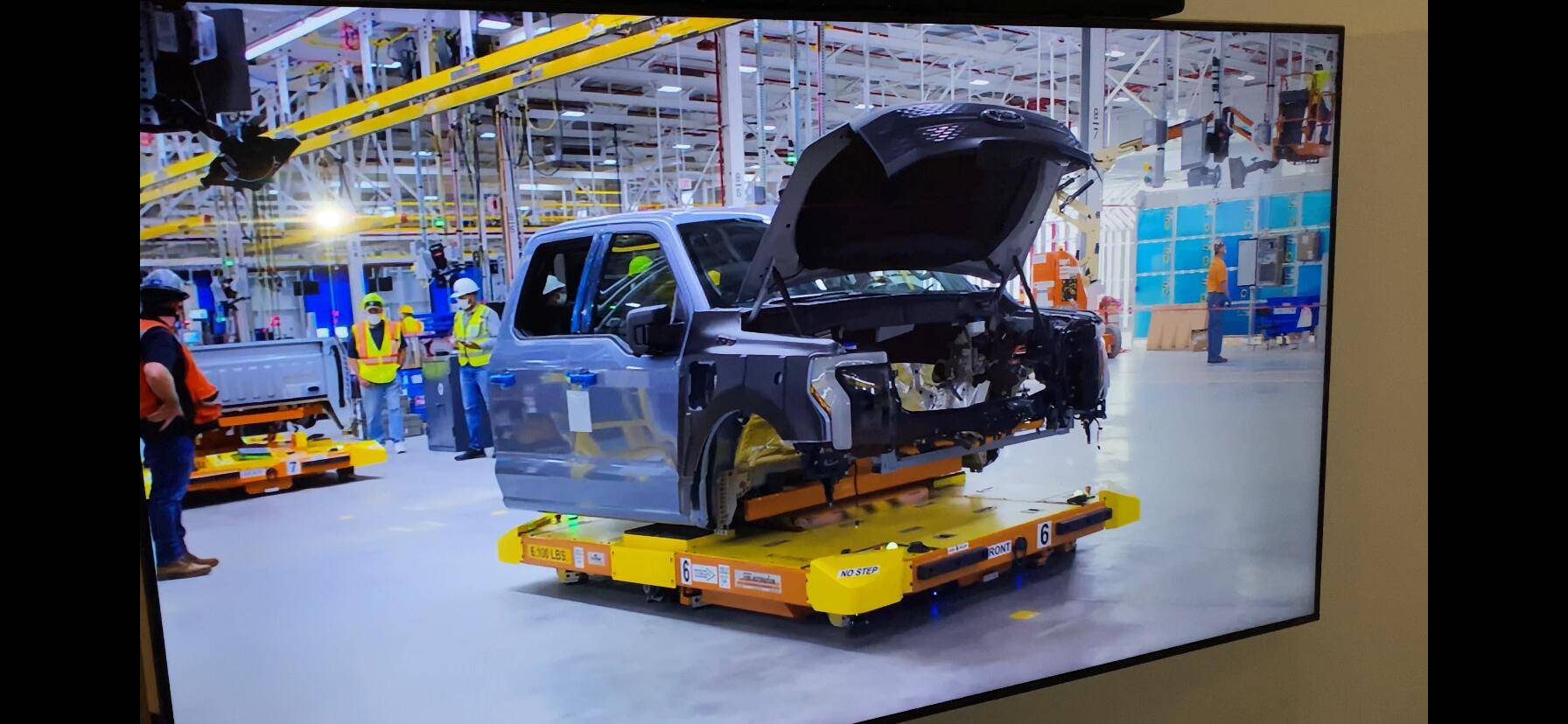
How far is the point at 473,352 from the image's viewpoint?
2.38 m

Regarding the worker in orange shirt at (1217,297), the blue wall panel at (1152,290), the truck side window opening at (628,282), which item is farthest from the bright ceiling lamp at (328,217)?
the worker in orange shirt at (1217,297)

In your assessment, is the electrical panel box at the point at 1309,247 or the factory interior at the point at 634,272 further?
the electrical panel box at the point at 1309,247

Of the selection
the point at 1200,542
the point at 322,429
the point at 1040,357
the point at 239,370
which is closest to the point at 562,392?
the point at 322,429

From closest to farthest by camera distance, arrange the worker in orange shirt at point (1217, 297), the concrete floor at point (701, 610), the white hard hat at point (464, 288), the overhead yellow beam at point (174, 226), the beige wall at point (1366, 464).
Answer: the overhead yellow beam at point (174, 226) → the concrete floor at point (701, 610) → the white hard hat at point (464, 288) → the worker in orange shirt at point (1217, 297) → the beige wall at point (1366, 464)

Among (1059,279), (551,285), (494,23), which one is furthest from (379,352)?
(1059,279)

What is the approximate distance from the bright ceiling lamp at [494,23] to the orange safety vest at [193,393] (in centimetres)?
89

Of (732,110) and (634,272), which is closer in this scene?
(732,110)

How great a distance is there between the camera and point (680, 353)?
8.49 feet

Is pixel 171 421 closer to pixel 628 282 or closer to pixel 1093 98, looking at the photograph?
pixel 628 282

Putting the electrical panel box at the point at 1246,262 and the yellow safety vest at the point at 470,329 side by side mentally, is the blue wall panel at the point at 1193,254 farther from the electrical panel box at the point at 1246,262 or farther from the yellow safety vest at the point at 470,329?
the yellow safety vest at the point at 470,329

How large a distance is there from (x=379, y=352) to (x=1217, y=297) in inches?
91.9

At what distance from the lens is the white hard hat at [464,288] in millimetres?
2248
